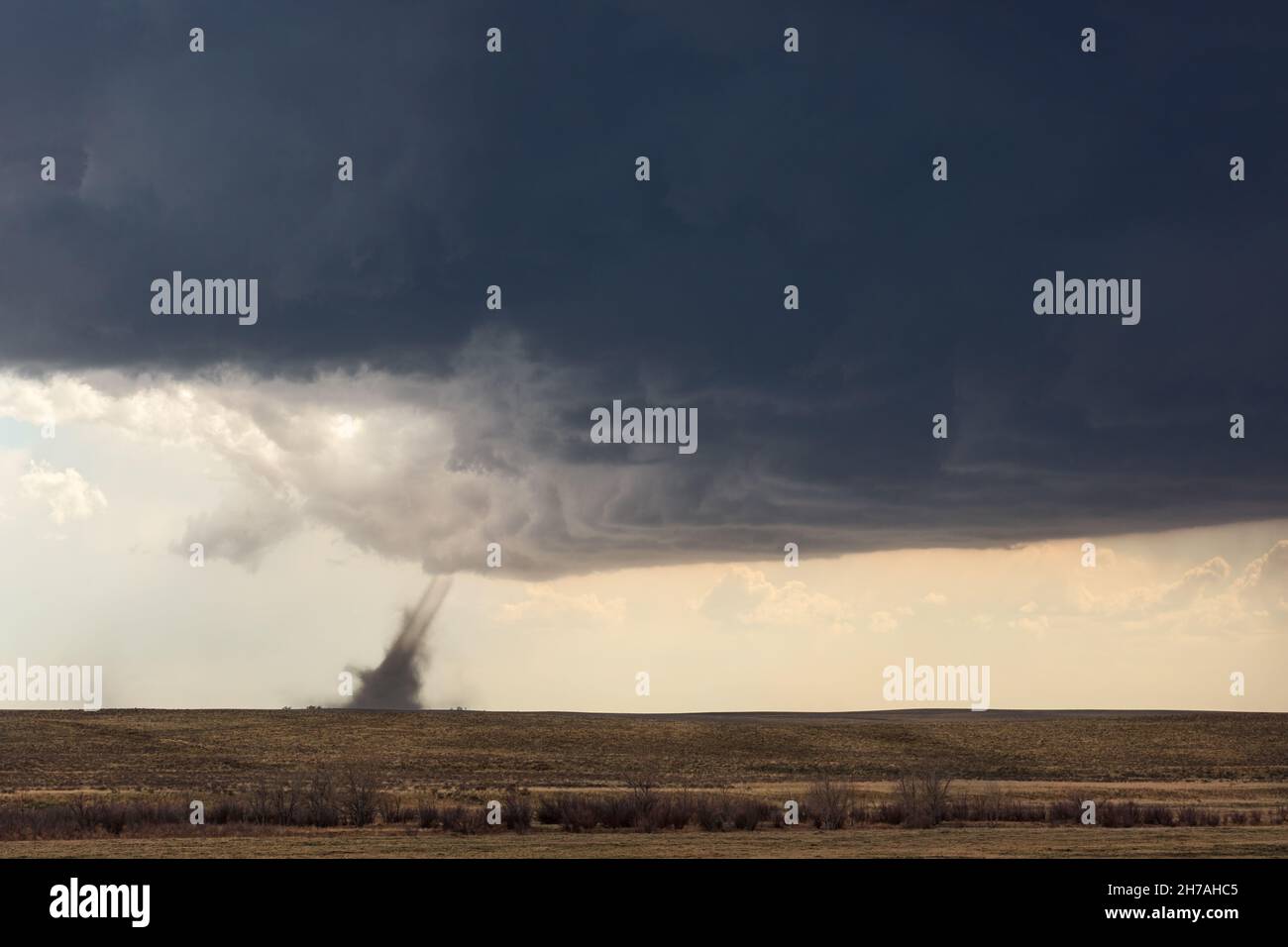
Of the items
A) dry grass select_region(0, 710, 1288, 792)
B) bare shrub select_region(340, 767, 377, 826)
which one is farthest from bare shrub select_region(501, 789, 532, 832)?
dry grass select_region(0, 710, 1288, 792)

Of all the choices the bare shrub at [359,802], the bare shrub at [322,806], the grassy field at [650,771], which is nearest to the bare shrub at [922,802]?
the grassy field at [650,771]

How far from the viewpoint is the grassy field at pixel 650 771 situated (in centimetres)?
3372

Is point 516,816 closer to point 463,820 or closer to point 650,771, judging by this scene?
point 463,820

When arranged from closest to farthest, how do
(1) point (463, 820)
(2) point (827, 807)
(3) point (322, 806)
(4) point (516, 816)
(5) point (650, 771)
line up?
(1) point (463, 820) → (4) point (516, 816) → (2) point (827, 807) → (3) point (322, 806) → (5) point (650, 771)

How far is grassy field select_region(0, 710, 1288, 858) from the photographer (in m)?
33.7

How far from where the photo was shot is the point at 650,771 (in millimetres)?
92938

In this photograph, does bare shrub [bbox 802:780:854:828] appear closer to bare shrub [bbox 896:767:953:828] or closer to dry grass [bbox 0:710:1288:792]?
bare shrub [bbox 896:767:953:828]

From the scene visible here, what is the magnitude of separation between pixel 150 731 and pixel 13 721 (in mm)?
12717

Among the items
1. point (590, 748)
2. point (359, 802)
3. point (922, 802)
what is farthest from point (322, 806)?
point (590, 748)

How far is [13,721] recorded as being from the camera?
126812 mm

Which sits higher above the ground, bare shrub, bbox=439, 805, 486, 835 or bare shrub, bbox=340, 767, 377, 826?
bare shrub, bbox=340, 767, 377, 826

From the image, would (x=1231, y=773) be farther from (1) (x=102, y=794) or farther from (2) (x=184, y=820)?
(2) (x=184, y=820)
